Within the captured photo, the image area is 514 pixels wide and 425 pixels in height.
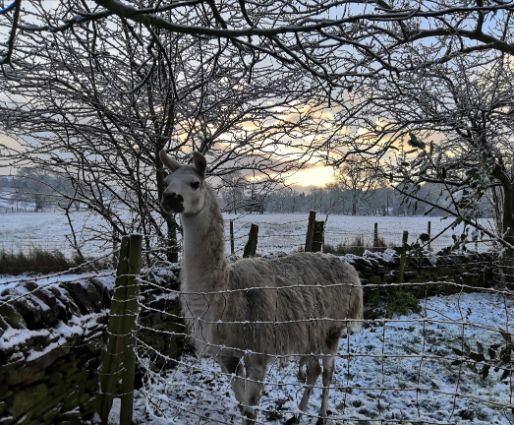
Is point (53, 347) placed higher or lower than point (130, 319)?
lower

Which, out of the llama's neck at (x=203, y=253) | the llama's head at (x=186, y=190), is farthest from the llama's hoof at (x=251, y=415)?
the llama's head at (x=186, y=190)

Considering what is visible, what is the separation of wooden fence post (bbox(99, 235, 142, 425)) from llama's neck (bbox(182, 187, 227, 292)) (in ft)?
1.46

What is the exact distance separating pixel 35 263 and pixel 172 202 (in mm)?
8015

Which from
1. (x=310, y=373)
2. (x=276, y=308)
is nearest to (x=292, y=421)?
(x=310, y=373)

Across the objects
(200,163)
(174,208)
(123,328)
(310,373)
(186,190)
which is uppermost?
(200,163)

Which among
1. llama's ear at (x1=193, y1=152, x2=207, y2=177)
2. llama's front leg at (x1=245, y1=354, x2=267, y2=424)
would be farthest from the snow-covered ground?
llama's ear at (x1=193, y1=152, x2=207, y2=177)

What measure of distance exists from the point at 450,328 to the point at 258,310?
15.9 feet

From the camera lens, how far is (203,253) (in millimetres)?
3293

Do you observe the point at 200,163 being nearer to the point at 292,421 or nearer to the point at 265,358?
the point at 265,358

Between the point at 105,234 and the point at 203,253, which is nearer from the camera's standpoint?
the point at 203,253

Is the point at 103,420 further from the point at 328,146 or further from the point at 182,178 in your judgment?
the point at 328,146

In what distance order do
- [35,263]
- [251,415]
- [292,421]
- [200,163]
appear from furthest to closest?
1. [35,263]
2. [292,421]
3. [200,163]
4. [251,415]

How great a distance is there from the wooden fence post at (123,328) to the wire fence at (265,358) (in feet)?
0.09

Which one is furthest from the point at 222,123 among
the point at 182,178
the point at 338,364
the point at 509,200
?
the point at 509,200
